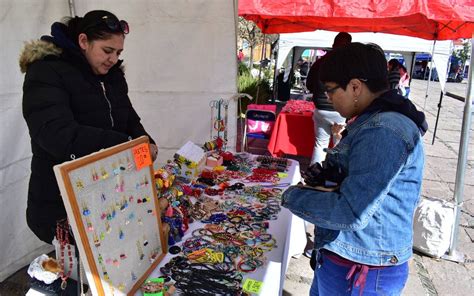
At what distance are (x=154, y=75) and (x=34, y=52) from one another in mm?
1956

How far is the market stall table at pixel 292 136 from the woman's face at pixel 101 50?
363cm

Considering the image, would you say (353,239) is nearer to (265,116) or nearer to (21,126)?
(21,126)

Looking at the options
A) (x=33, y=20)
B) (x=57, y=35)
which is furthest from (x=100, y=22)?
(x=33, y=20)

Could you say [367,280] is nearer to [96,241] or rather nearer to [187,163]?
[96,241]

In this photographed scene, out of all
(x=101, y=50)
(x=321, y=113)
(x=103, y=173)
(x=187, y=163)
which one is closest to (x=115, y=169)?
(x=103, y=173)

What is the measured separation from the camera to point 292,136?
498 centimetres

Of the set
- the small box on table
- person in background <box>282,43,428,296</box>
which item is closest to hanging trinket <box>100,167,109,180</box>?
person in background <box>282,43,428,296</box>

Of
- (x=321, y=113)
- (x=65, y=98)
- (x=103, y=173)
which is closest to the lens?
(x=103, y=173)

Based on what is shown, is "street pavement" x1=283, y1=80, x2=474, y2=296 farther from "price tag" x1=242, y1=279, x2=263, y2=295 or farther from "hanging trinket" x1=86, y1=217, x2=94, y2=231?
"hanging trinket" x1=86, y1=217, x2=94, y2=231

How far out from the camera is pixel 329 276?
4.19 ft

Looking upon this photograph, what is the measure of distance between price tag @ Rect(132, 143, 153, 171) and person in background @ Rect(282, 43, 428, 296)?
53cm

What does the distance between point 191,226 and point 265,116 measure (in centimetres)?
353

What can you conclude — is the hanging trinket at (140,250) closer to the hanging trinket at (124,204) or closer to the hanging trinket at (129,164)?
the hanging trinket at (124,204)

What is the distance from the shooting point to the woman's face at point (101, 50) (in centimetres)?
146
